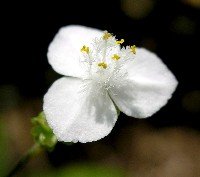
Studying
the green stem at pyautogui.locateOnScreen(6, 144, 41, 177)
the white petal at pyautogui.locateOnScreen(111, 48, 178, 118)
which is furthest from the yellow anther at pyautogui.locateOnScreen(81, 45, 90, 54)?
the green stem at pyautogui.locateOnScreen(6, 144, 41, 177)

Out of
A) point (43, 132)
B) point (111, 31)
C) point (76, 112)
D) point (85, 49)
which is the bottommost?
point (111, 31)

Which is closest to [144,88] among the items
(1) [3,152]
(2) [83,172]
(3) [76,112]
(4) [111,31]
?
(3) [76,112]

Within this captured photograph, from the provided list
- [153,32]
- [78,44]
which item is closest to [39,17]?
[153,32]

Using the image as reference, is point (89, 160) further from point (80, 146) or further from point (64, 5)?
point (64, 5)

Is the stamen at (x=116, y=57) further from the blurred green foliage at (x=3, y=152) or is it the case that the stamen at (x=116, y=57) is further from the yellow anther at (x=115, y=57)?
the blurred green foliage at (x=3, y=152)

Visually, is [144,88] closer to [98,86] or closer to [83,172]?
[98,86]

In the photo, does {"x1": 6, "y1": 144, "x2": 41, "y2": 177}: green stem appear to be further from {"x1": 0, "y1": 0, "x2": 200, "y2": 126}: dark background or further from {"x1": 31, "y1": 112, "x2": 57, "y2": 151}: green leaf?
{"x1": 0, "y1": 0, "x2": 200, "y2": 126}: dark background
